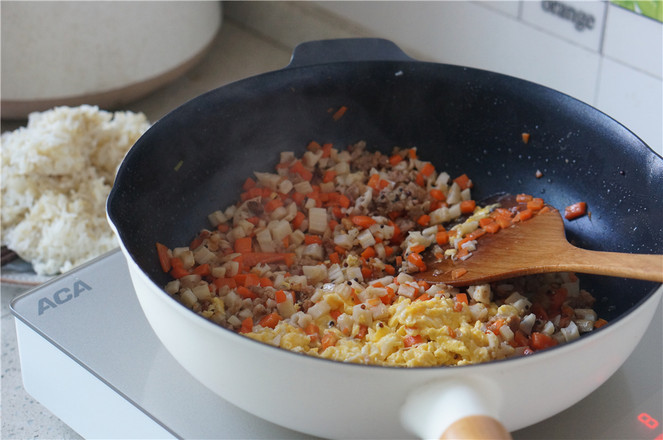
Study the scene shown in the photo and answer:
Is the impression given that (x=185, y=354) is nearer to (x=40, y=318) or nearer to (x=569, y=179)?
(x=40, y=318)

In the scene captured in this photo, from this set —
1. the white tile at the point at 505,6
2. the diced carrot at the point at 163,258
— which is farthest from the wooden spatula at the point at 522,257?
the white tile at the point at 505,6

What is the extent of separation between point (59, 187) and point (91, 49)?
289 millimetres

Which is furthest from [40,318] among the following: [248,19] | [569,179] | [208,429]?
[248,19]

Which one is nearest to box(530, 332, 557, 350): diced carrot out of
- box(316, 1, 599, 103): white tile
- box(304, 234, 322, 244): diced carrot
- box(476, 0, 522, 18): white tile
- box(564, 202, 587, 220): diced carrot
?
box(564, 202, 587, 220): diced carrot

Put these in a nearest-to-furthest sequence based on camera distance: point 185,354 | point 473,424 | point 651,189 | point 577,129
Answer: point 473,424 < point 185,354 < point 651,189 < point 577,129

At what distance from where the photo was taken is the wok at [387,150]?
61 centimetres

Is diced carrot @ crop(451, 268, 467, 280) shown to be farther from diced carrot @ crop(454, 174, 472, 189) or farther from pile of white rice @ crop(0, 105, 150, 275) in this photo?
pile of white rice @ crop(0, 105, 150, 275)

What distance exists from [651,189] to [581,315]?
6.5 inches

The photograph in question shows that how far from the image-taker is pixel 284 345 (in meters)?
0.79

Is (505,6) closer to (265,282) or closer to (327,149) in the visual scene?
(327,149)

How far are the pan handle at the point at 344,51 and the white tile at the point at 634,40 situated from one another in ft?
1.10

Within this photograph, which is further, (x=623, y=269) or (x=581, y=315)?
(x=581, y=315)

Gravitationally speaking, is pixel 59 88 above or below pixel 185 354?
below

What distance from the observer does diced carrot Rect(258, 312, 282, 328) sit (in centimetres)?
86
